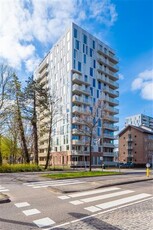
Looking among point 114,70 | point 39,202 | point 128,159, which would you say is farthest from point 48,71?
point 39,202

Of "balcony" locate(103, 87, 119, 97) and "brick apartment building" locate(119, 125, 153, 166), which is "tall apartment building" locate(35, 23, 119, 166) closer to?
"balcony" locate(103, 87, 119, 97)

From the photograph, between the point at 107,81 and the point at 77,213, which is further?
the point at 107,81

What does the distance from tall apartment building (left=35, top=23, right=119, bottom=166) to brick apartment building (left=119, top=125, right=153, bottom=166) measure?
43.6 ft

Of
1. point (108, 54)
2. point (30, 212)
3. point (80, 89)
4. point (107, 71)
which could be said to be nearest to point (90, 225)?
point (30, 212)

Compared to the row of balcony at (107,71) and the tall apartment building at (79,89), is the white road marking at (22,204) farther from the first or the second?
the row of balcony at (107,71)

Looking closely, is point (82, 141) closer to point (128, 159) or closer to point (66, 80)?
point (66, 80)

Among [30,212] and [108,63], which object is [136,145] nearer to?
[108,63]

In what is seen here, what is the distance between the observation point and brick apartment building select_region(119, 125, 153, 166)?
255 feet

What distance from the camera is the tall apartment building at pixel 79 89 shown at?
59469 millimetres

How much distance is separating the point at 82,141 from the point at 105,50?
29630 mm

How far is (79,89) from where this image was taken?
200 ft

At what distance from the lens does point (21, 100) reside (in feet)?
118

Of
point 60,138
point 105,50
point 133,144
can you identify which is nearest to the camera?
point 60,138

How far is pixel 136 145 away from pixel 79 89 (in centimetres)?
3210
